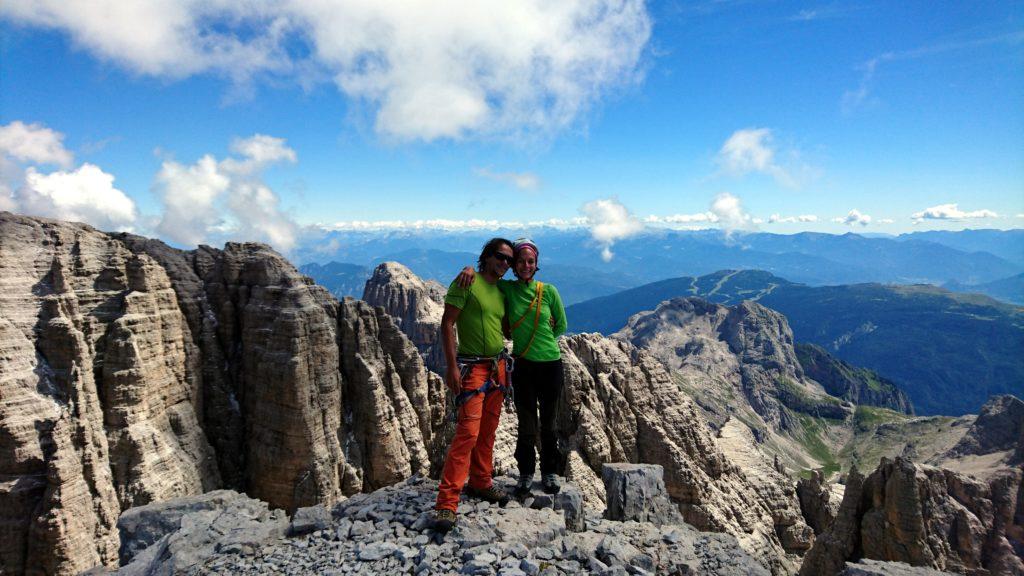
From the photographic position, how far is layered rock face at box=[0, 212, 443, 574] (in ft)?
67.7

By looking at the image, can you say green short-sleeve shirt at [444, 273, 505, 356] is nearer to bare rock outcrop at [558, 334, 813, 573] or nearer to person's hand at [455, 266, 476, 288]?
person's hand at [455, 266, 476, 288]

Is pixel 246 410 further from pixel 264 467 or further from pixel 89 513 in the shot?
pixel 89 513

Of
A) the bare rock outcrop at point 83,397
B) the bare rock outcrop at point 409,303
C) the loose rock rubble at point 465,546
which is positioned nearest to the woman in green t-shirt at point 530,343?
the loose rock rubble at point 465,546

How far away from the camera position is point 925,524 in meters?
32.6

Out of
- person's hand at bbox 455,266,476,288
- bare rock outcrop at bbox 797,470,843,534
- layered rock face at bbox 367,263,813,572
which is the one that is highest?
person's hand at bbox 455,266,476,288

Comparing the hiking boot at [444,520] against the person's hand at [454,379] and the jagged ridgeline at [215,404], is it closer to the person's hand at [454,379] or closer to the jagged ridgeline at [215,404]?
the person's hand at [454,379]

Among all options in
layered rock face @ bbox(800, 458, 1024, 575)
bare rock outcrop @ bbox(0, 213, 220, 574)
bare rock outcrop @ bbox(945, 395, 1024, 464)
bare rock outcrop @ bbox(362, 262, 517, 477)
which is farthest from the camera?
bare rock outcrop @ bbox(362, 262, 517, 477)

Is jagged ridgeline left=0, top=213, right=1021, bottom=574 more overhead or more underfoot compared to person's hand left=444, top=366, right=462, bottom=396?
more underfoot

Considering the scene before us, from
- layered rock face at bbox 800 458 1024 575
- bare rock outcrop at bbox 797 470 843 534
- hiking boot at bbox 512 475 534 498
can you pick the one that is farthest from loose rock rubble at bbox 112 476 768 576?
bare rock outcrop at bbox 797 470 843 534

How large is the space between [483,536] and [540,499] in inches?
100

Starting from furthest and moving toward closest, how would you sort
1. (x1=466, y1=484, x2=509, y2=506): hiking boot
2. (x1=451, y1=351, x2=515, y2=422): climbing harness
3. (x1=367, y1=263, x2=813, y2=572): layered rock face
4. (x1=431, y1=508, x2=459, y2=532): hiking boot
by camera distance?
(x1=367, y1=263, x2=813, y2=572): layered rock face → (x1=466, y1=484, x2=509, y2=506): hiking boot → (x1=451, y1=351, x2=515, y2=422): climbing harness → (x1=431, y1=508, x2=459, y2=532): hiking boot

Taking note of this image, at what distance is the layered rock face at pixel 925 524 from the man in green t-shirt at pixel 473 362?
31.0m

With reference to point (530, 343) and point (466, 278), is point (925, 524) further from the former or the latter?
point (466, 278)

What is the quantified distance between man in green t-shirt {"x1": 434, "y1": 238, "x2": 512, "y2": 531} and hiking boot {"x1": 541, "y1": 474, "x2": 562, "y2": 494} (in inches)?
94.2
